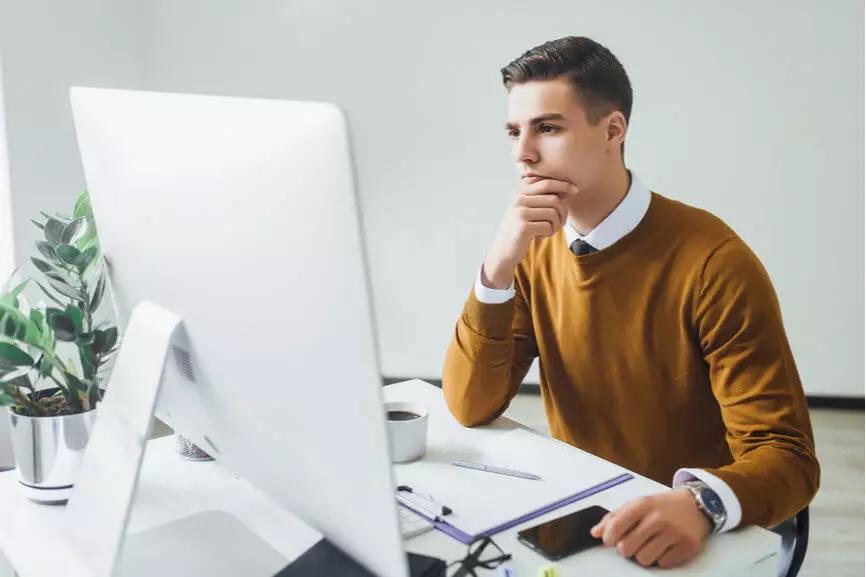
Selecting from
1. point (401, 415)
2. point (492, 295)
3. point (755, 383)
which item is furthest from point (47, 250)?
point (755, 383)

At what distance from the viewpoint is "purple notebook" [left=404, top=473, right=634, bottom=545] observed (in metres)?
0.87

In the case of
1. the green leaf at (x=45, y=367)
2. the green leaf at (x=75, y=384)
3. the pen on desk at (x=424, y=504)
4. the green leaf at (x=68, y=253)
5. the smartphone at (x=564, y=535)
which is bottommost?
the smartphone at (x=564, y=535)

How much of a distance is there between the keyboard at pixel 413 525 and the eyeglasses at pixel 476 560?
0.06m

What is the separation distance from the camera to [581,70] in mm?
1240

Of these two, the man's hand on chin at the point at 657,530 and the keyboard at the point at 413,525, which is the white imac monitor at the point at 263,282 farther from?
the man's hand on chin at the point at 657,530

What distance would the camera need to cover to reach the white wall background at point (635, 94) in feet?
10.1

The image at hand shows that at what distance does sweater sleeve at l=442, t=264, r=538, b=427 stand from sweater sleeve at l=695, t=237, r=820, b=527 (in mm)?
287

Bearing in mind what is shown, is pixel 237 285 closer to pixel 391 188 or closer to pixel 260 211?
pixel 260 211

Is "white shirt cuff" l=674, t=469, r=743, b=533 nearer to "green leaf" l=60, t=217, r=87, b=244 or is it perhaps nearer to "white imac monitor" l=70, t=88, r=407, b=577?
"white imac monitor" l=70, t=88, r=407, b=577

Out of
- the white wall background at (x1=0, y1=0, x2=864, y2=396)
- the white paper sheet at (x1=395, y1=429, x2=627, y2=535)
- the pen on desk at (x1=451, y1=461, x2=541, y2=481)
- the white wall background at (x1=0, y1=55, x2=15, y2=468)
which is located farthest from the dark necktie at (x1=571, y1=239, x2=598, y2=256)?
the white wall background at (x1=0, y1=0, x2=864, y2=396)

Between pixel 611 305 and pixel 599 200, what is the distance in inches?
6.5

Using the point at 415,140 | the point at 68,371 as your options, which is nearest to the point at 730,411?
the point at 68,371

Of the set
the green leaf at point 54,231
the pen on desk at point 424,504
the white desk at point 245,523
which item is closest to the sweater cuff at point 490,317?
the white desk at point 245,523

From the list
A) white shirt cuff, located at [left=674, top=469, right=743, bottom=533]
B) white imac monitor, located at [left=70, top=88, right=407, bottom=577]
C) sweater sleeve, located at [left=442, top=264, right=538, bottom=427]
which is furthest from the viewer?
sweater sleeve, located at [left=442, top=264, right=538, bottom=427]
